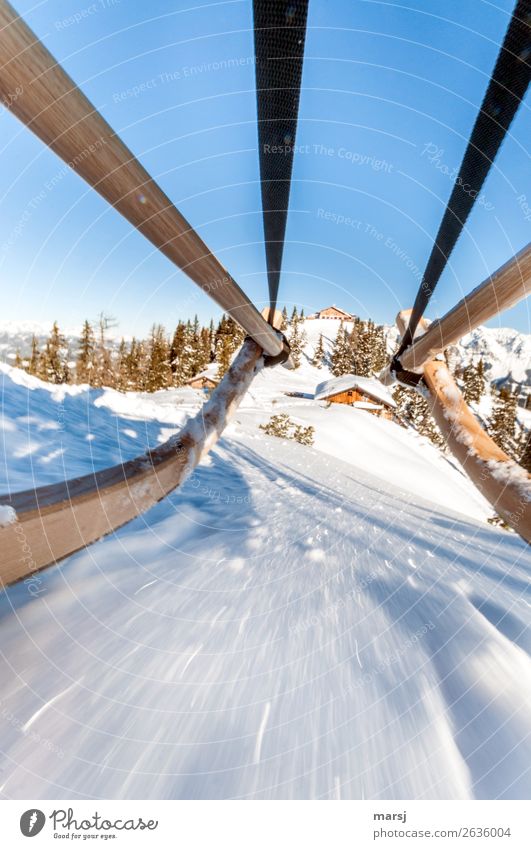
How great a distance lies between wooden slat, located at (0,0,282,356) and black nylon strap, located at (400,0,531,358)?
1312 mm

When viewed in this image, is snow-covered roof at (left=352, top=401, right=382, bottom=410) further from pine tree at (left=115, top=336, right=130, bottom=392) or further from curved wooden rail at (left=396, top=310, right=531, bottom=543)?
curved wooden rail at (left=396, top=310, right=531, bottom=543)

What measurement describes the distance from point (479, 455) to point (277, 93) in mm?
1780

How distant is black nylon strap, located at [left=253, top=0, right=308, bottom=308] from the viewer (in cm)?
103

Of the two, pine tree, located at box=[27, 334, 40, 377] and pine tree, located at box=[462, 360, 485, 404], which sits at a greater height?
pine tree, located at box=[462, 360, 485, 404]

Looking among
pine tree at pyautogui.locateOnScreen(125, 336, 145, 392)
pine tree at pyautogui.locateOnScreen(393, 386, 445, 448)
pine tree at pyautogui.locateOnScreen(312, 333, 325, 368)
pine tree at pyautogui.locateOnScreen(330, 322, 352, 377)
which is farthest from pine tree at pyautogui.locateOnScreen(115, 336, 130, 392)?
pine tree at pyautogui.locateOnScreen(393, 386, 445, 448)

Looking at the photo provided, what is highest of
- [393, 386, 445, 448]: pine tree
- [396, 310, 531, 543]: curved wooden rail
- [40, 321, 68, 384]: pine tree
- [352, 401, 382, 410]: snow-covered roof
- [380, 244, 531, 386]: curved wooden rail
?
[393, 386, 445, 448]: pine tree

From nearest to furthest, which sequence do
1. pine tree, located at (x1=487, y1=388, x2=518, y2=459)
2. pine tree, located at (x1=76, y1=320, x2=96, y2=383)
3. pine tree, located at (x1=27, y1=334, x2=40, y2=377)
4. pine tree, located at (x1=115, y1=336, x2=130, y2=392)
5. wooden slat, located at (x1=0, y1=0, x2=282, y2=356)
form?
wooden slat, located at (x1=0, y1=0, x2=282, y2=356), pine tree, located at (x1=27, y1=334, x2=40, y2=377), pine tree, located at (x1=115, y1=336, x2=130, y2=392), pine tree, located at (x1=76, y1=320, x2=96, y2=383), pine tree, located at (x1=487, y1=388, x2=518, y2=459)

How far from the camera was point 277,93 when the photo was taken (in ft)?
4.35

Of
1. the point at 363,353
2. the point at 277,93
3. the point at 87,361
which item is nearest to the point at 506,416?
A: the point at 363,353

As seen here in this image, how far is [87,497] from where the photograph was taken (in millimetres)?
1162

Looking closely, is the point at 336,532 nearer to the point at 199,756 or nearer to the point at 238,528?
the point at 238,528

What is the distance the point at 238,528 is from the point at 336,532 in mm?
661

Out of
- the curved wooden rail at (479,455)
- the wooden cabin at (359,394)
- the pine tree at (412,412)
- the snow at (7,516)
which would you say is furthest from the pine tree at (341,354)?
the snow at (7,516)
